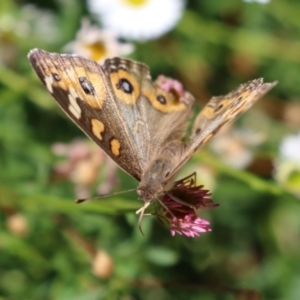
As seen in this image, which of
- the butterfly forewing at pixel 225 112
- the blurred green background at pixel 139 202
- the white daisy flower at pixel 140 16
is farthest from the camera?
the white daisy flower at pixel 140 16

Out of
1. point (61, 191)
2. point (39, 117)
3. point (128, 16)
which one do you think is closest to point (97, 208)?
point (61, 191)

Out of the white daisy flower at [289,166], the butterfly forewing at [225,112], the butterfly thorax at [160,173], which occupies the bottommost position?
the butterfly thorax at [160,173]

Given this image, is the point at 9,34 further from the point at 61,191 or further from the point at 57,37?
the point at 61,191

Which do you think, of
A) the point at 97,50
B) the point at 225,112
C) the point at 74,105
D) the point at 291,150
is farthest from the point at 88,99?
the point at 291,150

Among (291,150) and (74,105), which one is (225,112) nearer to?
(74,105)

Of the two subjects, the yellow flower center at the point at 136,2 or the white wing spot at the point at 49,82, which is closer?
the white wing spot at the point at 49,82

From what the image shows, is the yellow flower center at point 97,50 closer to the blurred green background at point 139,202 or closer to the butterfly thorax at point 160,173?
the blurred green background at point 139,202

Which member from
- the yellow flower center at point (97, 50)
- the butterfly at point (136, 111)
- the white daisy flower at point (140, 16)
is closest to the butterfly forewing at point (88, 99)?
the butterfly at point (136, 111)
